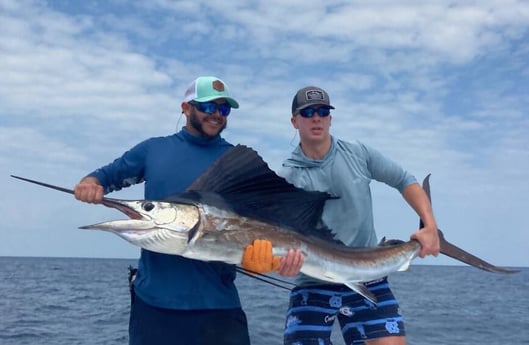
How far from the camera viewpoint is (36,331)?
11422 millimetres

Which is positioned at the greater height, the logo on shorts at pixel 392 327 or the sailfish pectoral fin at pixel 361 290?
the sailfish pectoral fin at pixel 361 290

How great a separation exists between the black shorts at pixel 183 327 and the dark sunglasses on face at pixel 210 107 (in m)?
1.10

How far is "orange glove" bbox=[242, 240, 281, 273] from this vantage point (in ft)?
8.76

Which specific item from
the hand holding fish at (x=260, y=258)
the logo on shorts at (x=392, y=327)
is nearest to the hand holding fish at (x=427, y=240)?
the logo on shorts at (x=392, y=327)

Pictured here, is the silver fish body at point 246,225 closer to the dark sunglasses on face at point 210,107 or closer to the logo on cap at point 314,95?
the dark sunglasses on face at point 210,107

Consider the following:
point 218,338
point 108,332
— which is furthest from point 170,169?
point 108,332

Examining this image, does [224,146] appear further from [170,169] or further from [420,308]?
[420,308]

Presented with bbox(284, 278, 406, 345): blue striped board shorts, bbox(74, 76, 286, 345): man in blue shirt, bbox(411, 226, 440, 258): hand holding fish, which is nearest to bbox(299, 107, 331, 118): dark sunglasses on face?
bbox(74, 76, 286, 345): man in blue shirt

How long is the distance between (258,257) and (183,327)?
0.61 metres

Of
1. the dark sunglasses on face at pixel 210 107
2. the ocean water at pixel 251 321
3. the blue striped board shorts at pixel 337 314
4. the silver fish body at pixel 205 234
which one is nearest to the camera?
the silver fish body at pixel 205 234

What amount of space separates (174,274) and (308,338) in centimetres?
95

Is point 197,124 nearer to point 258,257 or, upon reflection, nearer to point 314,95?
point 314,95

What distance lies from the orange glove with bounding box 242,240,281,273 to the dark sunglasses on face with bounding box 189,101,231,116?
84 cm

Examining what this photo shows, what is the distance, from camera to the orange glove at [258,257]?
2.67m
